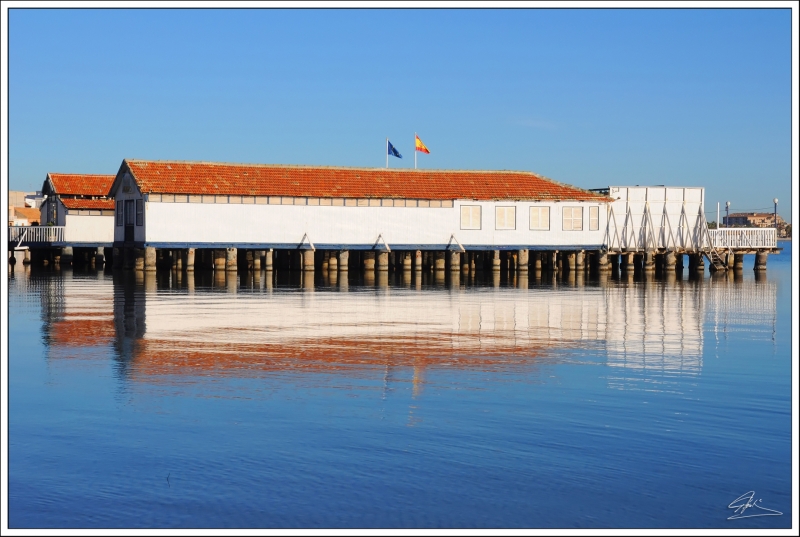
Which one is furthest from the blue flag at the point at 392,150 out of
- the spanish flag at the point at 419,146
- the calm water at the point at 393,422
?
the calm water at the point at 393,422

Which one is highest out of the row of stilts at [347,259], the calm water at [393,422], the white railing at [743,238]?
the white railing at [743,238]

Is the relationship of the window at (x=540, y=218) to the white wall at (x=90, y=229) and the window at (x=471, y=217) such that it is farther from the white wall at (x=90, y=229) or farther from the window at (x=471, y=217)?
the white wall at (x=90, y=229)

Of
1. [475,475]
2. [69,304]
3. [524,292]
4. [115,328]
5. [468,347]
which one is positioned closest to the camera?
[475,475]

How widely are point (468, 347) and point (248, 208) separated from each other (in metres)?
35.1

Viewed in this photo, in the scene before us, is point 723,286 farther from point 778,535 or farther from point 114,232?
point 778,535

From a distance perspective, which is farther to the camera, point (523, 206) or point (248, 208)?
point (523, 206)

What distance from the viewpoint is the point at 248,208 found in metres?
55.2

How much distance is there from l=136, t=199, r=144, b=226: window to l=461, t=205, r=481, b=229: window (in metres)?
17.4

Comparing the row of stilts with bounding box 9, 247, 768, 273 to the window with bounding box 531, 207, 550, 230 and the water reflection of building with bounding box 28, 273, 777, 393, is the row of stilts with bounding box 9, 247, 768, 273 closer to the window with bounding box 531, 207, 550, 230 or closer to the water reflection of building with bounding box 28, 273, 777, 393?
the window with bounding box 531, 207, 550, 230

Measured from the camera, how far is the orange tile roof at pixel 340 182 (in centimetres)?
5497

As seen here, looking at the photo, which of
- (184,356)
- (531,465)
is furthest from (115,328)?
(531,465)

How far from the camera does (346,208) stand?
57.4 metres
